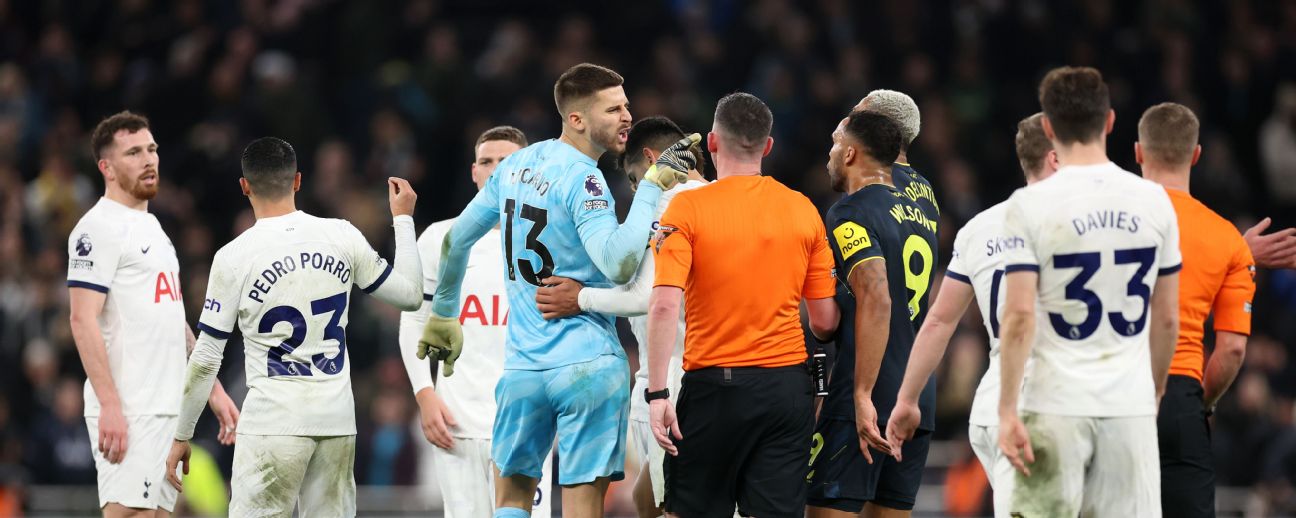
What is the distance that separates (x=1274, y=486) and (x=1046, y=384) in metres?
8.72

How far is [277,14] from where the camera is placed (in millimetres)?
18328

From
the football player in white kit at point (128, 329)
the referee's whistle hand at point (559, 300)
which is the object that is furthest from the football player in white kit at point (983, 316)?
the football player in white kit at point (128, 329)

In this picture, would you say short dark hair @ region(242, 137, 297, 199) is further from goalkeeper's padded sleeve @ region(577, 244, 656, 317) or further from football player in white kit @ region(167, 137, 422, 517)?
goalkeeper's padded sleeve @ region(577, 244, 656, 317)

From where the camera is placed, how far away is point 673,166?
6.94 m

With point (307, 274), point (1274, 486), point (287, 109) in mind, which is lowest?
point (1274, 486)

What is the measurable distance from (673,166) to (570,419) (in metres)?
1.28

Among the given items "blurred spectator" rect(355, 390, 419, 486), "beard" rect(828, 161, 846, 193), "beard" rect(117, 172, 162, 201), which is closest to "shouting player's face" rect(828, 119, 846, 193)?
"beard" rect(828, 161, 846, 193)

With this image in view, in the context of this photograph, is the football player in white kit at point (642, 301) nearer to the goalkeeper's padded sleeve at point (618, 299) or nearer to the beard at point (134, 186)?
the goalkeeper's padded sleeve at point (618, 299)

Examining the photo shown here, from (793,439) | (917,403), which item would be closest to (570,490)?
(793,439)

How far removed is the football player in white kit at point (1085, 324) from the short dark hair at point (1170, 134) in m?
0.89

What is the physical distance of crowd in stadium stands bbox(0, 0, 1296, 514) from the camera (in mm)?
15148

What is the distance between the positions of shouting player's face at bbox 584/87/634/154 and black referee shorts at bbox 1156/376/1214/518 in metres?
2.81

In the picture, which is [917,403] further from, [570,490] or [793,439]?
[570,490]

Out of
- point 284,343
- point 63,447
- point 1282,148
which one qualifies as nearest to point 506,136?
point 284,343
